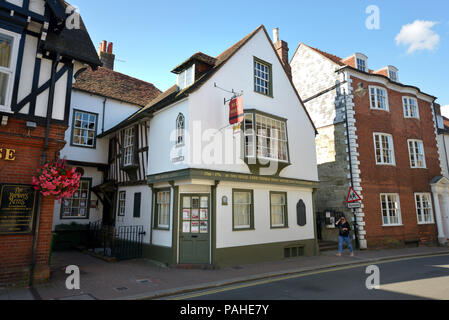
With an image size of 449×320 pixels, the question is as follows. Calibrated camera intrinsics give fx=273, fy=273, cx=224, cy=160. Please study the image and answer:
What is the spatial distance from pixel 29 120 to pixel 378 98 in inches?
805

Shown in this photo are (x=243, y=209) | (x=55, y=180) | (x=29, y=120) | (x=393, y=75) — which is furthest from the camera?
(x=393, y=75)

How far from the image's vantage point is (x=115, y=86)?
65.0ft

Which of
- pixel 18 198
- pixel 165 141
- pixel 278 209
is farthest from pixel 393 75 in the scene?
pixel 18 198

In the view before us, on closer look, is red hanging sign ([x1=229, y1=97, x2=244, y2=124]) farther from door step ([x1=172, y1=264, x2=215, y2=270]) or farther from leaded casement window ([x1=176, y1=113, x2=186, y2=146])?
door step ([x1=172, y1=264, x2=215, y2=270])

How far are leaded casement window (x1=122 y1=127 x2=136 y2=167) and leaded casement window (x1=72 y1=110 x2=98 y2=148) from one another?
3.24 meters

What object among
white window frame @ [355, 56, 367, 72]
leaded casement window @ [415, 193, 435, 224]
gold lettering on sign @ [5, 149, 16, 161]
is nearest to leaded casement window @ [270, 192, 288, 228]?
gold lettering on sign @ [5, 149, 16, 161]

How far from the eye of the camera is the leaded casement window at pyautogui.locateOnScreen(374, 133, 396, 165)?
18516 millimetres

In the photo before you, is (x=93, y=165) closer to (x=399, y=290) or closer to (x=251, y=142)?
(x=251, y=142)

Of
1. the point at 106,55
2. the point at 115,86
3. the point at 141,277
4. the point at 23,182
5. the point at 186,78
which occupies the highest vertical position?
the point at 106,55

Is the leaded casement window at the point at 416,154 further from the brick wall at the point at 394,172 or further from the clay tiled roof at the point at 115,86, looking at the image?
the clay tiled roof at the point at 115,86

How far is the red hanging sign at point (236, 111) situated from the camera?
10.9 meters

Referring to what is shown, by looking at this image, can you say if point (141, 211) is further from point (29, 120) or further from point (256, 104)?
point (256, 104)

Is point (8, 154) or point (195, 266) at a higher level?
point (8, 154)
